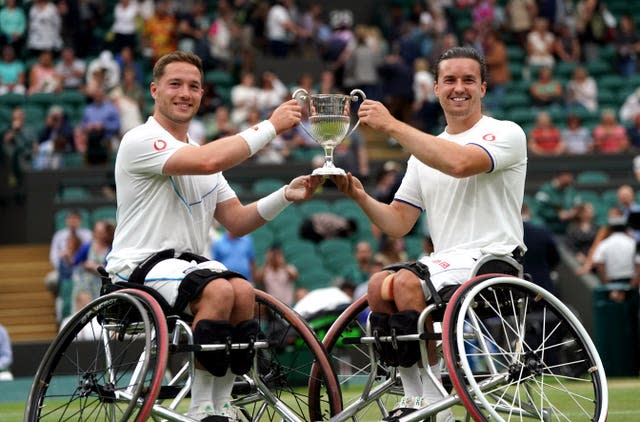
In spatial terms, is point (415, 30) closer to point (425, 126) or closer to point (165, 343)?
point (425, 126)

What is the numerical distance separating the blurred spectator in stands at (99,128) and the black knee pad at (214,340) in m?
12.0

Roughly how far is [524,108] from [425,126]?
197 centimetres

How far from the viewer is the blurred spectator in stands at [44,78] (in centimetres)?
1989

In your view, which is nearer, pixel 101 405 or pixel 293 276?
pixel 101 405

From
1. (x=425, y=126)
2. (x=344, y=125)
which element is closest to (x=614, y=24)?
(x=425, y=126)

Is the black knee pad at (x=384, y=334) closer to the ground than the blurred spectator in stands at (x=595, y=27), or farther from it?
closer to the ground

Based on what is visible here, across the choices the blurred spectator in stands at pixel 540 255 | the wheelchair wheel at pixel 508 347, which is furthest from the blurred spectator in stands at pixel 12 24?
the wheelchair wheel at pixel 508 347

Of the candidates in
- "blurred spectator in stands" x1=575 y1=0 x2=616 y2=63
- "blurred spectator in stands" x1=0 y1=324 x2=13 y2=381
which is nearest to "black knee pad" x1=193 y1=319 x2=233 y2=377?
"blurred spectator in stands" x1=0 y1=324 x2=13 y2=381

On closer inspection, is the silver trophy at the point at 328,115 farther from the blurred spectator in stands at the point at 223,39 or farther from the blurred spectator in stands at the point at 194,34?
the blurred spectator in stands at the point at 223,39

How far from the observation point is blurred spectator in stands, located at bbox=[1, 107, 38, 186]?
18.3 meters

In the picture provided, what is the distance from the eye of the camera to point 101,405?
6734mm

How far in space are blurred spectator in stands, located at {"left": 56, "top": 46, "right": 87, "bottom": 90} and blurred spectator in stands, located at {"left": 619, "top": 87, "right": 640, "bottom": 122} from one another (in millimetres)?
7764

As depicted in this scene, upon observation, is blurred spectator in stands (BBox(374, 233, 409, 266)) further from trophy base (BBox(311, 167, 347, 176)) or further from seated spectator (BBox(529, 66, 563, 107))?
trophy base (BBox(311, 167, 347, 176))

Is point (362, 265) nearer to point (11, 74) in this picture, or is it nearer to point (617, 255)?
point (617, 255)
